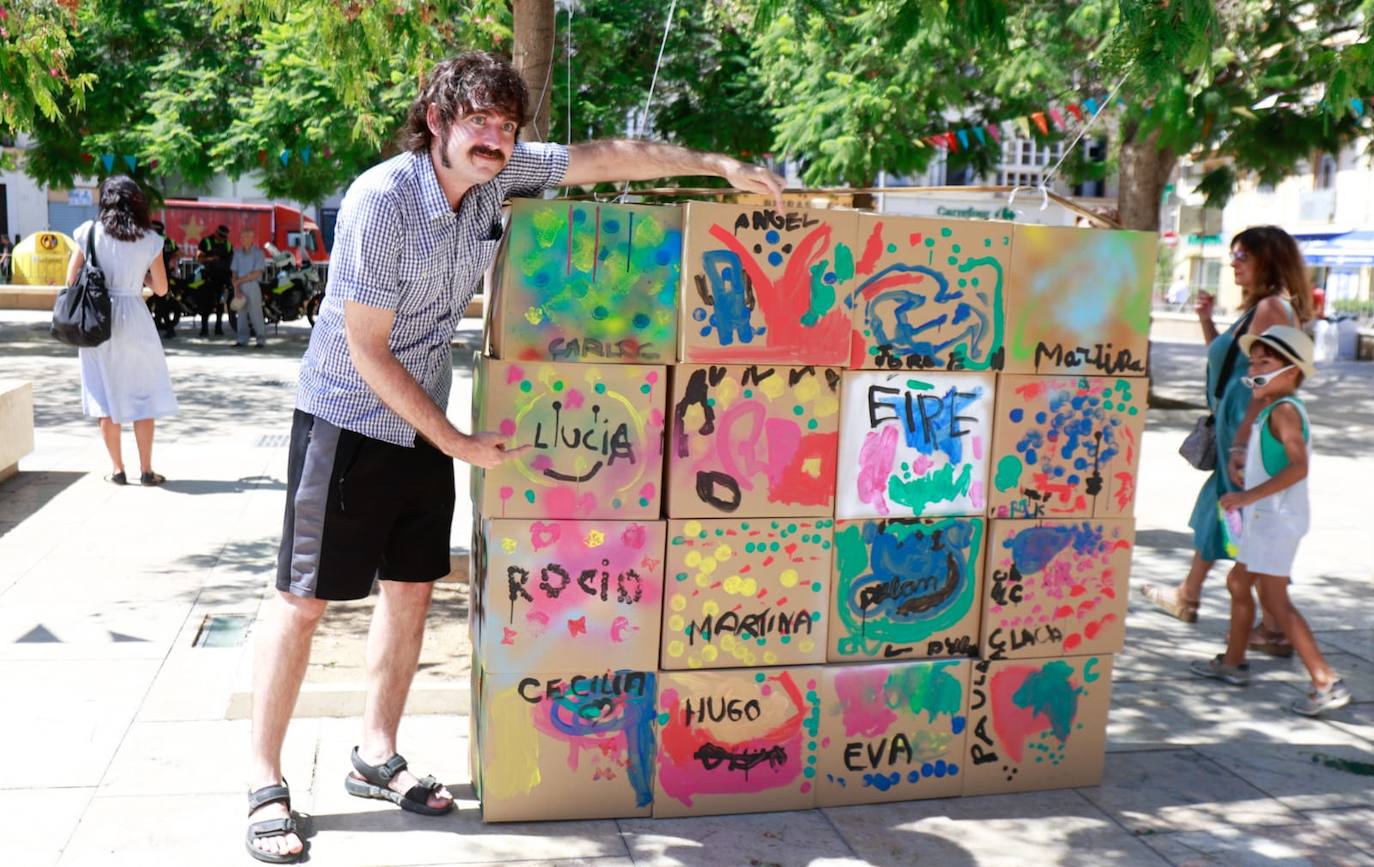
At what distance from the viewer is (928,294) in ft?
11.5

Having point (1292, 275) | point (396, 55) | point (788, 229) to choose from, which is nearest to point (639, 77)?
point (396, 55)

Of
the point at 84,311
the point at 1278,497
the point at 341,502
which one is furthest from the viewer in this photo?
the point at 84,311

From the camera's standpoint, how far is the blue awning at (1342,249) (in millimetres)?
38219

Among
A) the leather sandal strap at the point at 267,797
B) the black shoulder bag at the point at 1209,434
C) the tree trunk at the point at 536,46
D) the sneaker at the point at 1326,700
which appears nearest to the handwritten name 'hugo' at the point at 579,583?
the leather sandal strap at the point at 267,797

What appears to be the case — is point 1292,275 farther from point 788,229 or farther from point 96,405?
point 96,405

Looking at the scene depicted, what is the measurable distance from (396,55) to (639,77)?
9804 mm

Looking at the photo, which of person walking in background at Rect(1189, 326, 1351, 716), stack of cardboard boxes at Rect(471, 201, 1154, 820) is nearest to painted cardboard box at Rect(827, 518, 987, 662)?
stack of cardboard boxes at Rect(471, 201, 1154, 820)

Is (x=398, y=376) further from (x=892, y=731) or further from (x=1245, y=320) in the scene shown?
(x=1245, y=320)

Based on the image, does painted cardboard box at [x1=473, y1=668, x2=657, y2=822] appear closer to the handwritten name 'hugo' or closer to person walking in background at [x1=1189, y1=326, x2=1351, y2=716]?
the handwritten name 'hugo'

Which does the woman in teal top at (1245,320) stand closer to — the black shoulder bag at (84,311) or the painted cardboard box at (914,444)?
the painted cardboard box at (914,444)

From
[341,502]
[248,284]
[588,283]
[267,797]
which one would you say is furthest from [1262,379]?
[248,284]

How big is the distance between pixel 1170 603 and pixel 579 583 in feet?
11.5

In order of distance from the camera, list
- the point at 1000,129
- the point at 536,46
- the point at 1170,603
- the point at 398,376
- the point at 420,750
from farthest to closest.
Answer: the point at 1000,129, the point at 1170,603, the point at 536,46, the point at 420,750, the point at 398,376

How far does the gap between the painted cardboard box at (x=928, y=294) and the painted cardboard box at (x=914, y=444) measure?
6 centimetres
